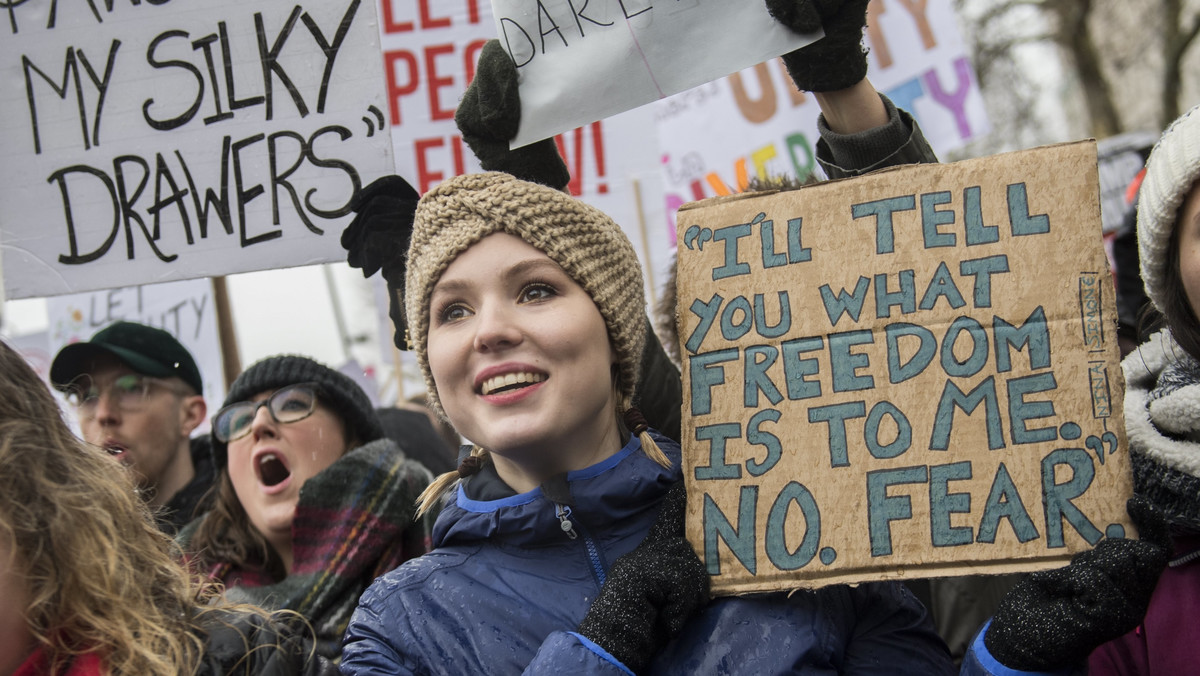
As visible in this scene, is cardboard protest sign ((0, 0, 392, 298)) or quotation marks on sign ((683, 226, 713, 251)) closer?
quotation marks on sign ((683, 226, 713, 251))

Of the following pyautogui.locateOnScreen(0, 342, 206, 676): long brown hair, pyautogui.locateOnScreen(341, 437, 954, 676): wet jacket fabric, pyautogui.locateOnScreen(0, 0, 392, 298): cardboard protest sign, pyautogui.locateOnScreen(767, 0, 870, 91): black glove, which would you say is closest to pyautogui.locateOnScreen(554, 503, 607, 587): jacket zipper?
pyautogui.locateOnScreen(341, 437, 954, 676): wet jacket fabric

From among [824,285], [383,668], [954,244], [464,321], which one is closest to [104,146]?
[464,321]

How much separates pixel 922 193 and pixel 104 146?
2210 millimetres

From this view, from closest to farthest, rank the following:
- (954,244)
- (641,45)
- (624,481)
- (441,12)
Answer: (954,244)
(624,481)
(641,45)
(441,12)

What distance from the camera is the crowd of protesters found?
62.3 inches

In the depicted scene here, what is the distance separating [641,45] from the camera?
214 centimetres

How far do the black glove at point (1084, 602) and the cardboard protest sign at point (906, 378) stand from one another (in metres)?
0.04

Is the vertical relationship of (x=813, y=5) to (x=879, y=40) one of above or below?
below

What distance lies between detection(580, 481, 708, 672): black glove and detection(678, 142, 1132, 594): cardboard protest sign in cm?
7

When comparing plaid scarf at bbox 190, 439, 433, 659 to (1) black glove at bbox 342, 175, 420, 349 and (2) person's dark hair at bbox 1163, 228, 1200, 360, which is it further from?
(2) person's dark hair at bbox 1163, 228, 1200, 360

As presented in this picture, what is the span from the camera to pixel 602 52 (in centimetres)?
217

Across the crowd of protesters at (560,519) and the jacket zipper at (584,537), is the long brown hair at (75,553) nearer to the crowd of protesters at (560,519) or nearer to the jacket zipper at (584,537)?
the crowd of protesters at (560,519)

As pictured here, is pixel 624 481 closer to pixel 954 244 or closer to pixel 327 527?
pixel 954 244

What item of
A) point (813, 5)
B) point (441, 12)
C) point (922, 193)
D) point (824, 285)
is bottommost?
point (824, 285)
